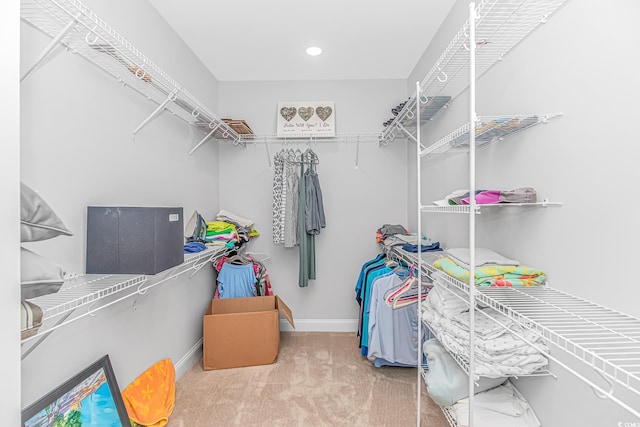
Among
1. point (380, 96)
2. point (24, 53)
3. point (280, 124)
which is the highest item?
point (380, 96)

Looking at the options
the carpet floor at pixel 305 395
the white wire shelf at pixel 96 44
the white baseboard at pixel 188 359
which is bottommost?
the carpet floor at pixel 305 395

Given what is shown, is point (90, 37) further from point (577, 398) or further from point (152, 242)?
point (577, 398)

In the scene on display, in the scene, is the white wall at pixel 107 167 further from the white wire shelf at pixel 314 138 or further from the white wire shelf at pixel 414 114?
the white wire shelf at pixel 414 114

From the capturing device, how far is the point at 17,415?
0.70m

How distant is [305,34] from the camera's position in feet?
8.00

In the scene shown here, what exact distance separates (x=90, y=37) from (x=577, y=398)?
7.38 feet

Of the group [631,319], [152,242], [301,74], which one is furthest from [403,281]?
[301,74]

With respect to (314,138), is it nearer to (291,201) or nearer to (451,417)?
(291,201)

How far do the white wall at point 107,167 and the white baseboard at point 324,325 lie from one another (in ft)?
3.16

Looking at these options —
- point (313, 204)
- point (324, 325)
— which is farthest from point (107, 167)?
point (324, 325)

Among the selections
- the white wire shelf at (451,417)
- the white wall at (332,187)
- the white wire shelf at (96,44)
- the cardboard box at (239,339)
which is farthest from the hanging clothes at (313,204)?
the white wire shelf at (451,417)

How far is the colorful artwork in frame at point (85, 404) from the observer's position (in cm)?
122

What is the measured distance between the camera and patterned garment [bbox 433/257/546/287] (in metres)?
1.25

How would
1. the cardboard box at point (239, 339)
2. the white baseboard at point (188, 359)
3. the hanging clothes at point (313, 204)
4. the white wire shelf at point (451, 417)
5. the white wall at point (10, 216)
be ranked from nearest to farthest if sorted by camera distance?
1. the white wall at point (10, 216)
2. the white wire shelf at point (451, 417)
3. the white baseboard at point (188, 359)
4. the cardboard box at point (239, 339)
5. the hanging clothes at point (313, 204)
